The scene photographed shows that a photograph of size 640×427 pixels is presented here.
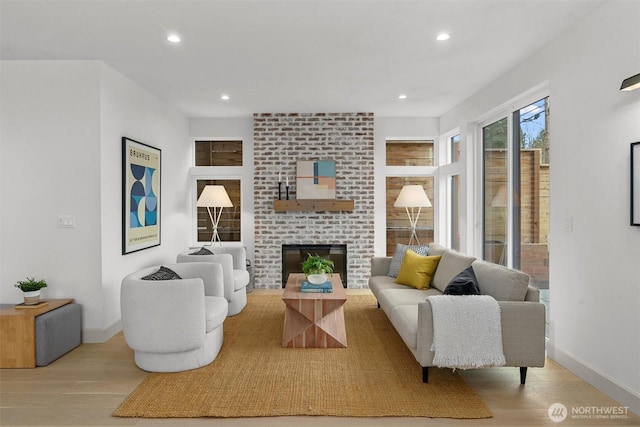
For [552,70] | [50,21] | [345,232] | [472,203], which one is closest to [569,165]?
[552,70]

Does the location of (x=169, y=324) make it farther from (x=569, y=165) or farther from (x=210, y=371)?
(x=569, y=165)

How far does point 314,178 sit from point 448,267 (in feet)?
9.60

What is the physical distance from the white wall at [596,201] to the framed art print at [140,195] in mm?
4067

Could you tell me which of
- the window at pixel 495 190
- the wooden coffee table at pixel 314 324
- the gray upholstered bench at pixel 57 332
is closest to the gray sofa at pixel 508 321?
the wooden coffee table at pixel 314 324

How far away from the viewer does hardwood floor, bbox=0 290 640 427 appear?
8.52 feet

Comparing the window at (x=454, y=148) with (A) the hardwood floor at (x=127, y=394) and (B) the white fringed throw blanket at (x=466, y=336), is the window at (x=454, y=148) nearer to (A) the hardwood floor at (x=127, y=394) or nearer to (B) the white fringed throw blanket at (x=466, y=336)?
(A) the hardwood floor at (x=127, y=394)

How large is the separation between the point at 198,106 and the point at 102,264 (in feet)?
9.38

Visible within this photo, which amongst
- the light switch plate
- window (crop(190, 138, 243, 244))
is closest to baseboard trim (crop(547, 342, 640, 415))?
the light switch plate

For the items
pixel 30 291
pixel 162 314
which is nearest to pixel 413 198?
pixel 162 314

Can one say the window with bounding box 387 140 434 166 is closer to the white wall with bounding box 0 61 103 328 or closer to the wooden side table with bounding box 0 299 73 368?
the white wall with bounding box 0 61 103 328

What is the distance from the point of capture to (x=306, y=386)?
306 centimetres

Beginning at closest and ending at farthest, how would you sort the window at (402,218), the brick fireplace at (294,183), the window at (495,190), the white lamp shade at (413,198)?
1. the window at (495,190)
2. the white lamp shade at (413,198)
3. the brick fireplace at (294,183)
4. the window at (402,218)

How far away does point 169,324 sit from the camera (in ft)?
10.6

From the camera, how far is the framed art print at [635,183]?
263 cm
